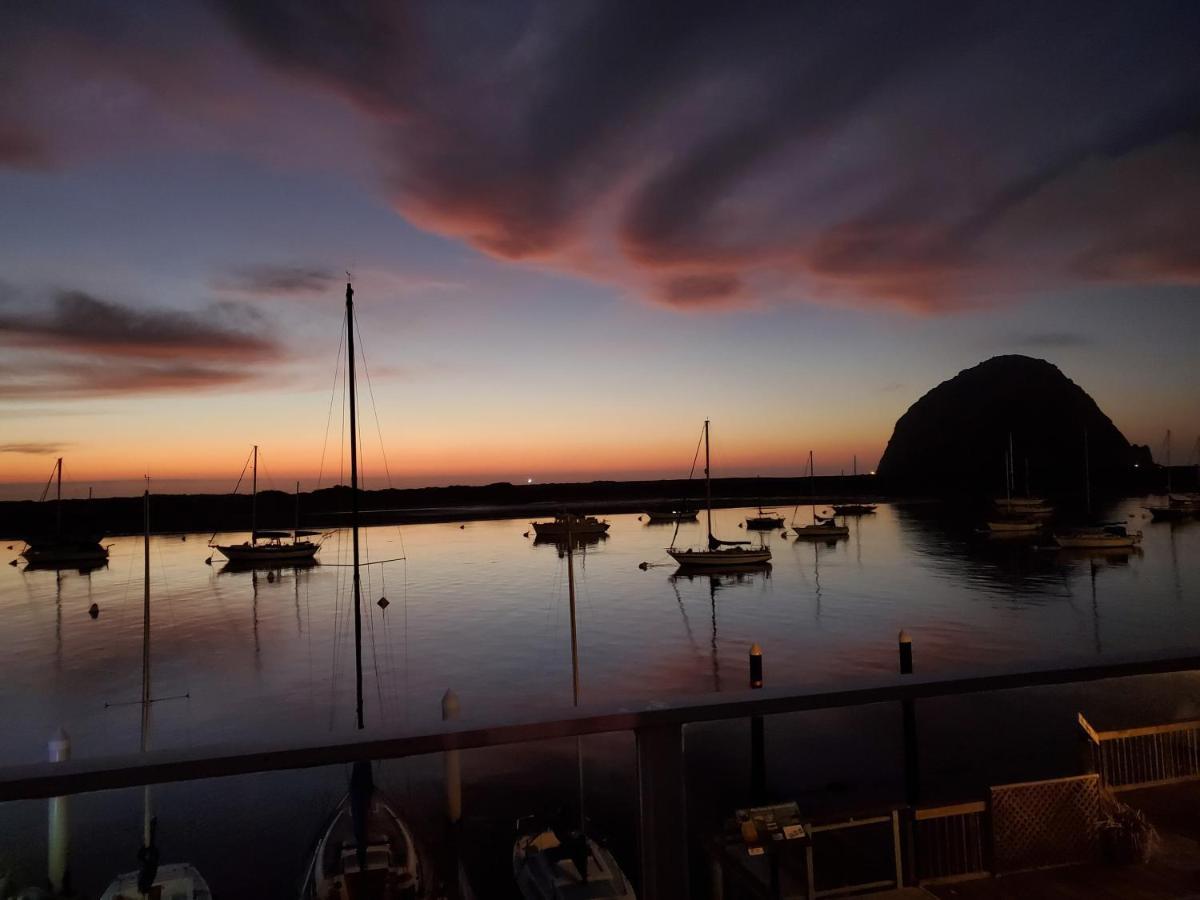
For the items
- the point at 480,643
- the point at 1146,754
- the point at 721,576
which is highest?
the point at 1146,754

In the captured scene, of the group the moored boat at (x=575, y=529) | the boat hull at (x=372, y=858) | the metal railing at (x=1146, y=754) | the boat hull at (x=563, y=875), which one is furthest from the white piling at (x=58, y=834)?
the moored boat at (x=575, y=529)

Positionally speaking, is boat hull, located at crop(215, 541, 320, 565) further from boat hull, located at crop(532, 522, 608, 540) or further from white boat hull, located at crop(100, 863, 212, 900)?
white boat hull, located at crop(100, 863, 212, 900)

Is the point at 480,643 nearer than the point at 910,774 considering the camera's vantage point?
No

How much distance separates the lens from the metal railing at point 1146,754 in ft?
11.7

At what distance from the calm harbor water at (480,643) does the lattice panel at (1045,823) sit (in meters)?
1.68

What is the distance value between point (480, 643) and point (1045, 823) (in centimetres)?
3649

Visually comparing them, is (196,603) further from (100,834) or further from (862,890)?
(862,890)

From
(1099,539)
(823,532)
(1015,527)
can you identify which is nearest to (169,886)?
(1099,539)

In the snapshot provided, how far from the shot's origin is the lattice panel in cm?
362

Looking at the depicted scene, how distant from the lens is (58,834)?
1224cm

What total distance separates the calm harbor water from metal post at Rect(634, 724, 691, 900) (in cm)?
91

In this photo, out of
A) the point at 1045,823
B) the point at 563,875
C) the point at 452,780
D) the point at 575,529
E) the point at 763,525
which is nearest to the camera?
the point at 1045,823

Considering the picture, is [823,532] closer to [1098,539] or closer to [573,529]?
[1098,539]

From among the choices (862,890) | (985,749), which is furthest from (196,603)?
(862,890)
